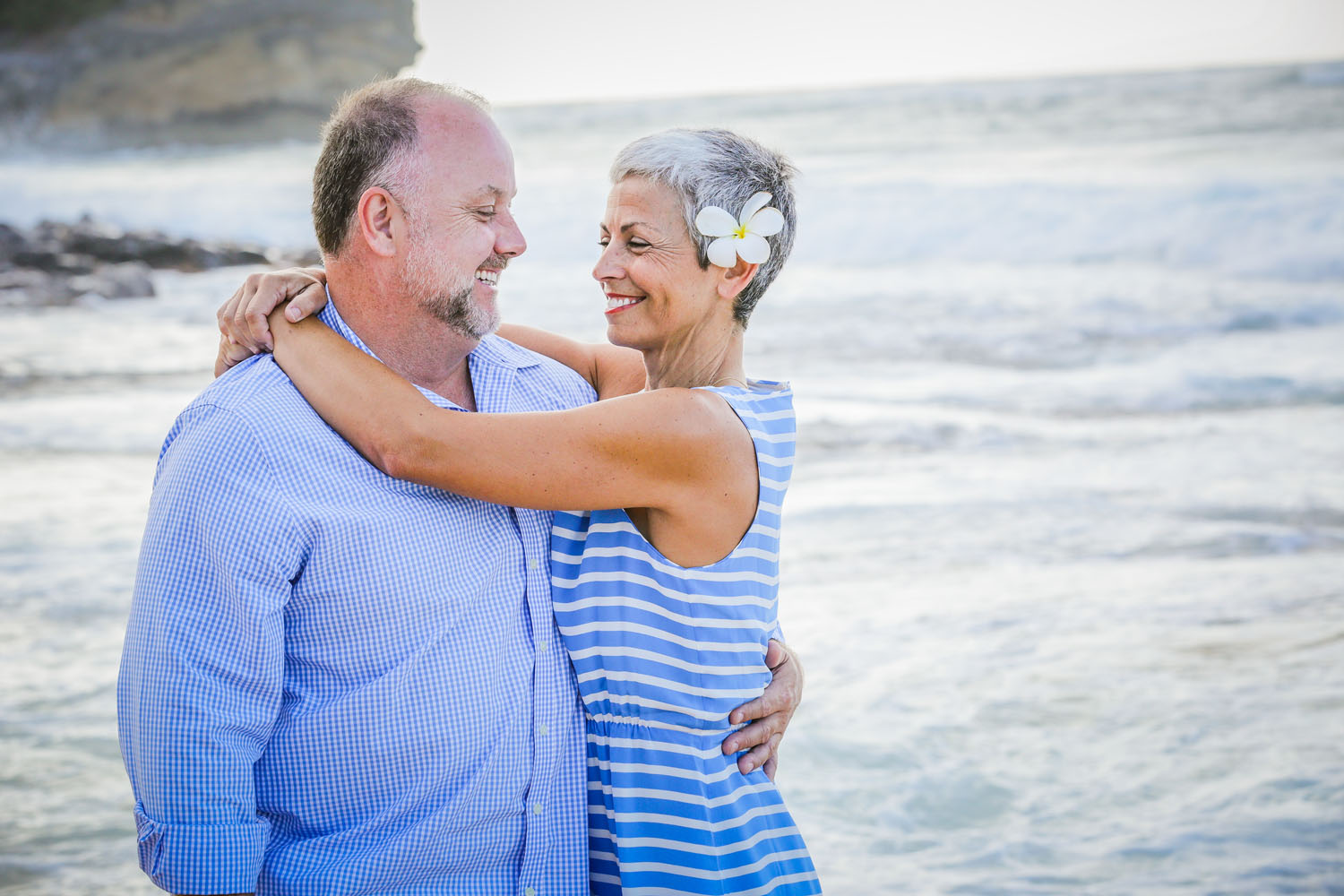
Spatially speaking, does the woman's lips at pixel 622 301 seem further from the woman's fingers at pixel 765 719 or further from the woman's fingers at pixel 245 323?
the woman's fingers at pixel 765 719

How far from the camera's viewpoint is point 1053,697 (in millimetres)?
4773

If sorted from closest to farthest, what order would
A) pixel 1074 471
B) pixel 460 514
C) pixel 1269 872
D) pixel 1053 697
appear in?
pixel 460 514 → pixel 1269 872 → pixel 1053 697 → pixel 1074 471

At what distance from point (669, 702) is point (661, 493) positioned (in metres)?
0.39

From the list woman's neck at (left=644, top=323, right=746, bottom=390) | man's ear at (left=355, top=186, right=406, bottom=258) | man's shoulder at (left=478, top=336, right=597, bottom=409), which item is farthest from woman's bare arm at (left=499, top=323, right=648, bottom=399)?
man's ear at (left=355, top=186, right=406, bottom=258)

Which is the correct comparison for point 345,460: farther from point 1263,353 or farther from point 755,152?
point 1263,353

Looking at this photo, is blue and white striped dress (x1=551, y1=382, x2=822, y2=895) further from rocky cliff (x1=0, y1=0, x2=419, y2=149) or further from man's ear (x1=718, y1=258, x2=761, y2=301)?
rocky cliff (x1=0, y1=0, x2=419, y2=149)

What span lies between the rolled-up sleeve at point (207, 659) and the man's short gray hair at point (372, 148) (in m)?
0.51

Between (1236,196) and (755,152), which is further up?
(1236,196)

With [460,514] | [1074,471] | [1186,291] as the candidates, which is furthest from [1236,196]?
[460,514]

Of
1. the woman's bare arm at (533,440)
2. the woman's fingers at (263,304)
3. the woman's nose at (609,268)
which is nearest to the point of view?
the woman's bare arm at (533,440)

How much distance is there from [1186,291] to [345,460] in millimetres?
15424

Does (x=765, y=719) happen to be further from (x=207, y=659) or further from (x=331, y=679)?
(x=207, y=659)

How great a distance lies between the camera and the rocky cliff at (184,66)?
52531 mm

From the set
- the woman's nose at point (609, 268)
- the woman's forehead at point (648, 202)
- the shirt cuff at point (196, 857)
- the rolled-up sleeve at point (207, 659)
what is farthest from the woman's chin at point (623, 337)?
the shirt cuff at point (196, 857)
